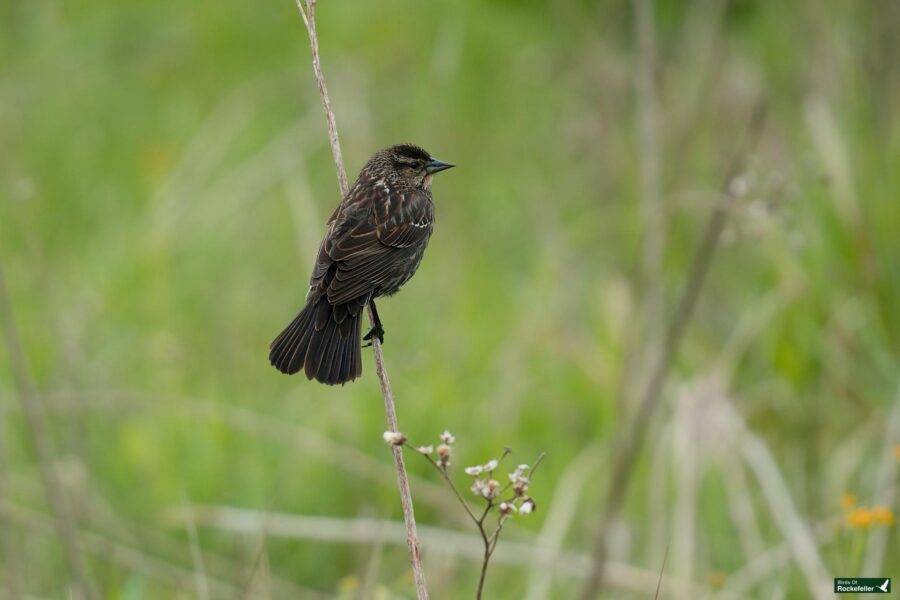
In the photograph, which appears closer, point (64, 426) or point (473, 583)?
point (473, 583)

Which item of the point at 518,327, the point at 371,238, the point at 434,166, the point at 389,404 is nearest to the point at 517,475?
the point at 389,404

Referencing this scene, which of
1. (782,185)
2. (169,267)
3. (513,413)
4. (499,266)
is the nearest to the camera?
(782,185)

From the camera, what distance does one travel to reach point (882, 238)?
461cm

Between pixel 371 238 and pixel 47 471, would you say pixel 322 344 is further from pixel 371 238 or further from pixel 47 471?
pixel 47 471

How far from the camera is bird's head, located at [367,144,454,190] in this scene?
368cm

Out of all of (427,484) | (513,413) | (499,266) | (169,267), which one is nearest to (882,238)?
(513,413)

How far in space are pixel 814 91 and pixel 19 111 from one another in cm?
526

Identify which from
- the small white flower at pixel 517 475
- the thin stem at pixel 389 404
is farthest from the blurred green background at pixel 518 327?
the small white flower at pixel 517 475

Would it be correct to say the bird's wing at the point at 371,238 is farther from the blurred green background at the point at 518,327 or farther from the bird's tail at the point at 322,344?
the blurred green background at the point at 518,327

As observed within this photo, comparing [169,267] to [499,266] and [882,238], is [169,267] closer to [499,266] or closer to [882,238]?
[499,266]

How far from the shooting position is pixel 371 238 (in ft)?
10.8
